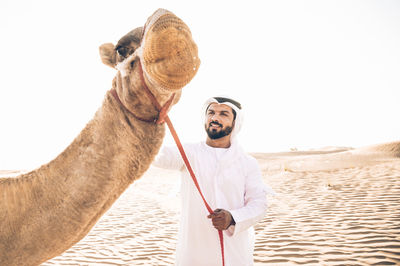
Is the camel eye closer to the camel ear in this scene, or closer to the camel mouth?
the camel ear

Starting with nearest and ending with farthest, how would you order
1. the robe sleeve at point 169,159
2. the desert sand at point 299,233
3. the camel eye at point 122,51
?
the camel eye at point 122,51
the robe sleeve at point 169,159
the desert sand at point 299,233

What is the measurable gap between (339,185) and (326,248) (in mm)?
6645

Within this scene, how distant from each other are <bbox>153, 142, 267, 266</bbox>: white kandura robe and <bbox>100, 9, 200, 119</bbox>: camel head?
1.23 metres

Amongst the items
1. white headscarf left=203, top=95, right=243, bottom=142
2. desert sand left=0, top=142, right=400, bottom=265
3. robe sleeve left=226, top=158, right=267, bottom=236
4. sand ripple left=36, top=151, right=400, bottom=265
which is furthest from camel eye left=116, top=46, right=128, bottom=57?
sand ripple left=36, top=151, right=400, bottom=265

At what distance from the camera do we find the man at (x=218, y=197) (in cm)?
221

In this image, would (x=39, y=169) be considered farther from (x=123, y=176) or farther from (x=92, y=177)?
(x=123, y=176)

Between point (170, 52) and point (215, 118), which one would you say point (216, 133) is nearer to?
point (215, 118)

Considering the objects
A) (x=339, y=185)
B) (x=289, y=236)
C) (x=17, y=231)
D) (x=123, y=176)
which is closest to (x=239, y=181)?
(x=123, y=176)

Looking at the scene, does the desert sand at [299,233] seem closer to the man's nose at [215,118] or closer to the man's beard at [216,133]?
the man's beard at [216,133]

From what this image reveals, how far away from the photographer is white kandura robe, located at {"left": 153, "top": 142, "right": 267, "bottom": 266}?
2.23 meters

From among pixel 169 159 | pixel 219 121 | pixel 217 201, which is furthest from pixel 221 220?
pixel 219 121

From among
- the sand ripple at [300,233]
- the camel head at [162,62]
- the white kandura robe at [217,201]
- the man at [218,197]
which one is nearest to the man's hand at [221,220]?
the man at [218,197]

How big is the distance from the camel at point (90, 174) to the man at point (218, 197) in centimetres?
97

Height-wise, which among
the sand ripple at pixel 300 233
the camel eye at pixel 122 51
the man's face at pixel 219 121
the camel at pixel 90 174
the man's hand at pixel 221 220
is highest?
the camel eye at pixel 122 51
